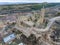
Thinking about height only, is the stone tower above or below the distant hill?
below

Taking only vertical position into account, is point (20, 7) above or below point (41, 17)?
above

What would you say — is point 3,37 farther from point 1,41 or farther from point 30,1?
point 30,1

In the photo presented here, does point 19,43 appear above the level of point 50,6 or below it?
below

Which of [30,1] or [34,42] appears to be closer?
[34,42]

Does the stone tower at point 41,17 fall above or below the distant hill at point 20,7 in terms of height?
below

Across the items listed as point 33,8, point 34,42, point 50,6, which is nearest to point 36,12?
point 33,8

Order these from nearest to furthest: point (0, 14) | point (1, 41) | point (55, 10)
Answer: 1. point (1, 41)
2. point (0, 14)
3. point (55, 10)

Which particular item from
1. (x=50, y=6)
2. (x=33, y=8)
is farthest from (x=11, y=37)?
(x=50, y=6)

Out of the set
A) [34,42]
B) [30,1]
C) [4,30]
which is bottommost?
[34,42]

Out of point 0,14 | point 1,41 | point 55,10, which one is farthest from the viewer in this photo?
point 55,10
